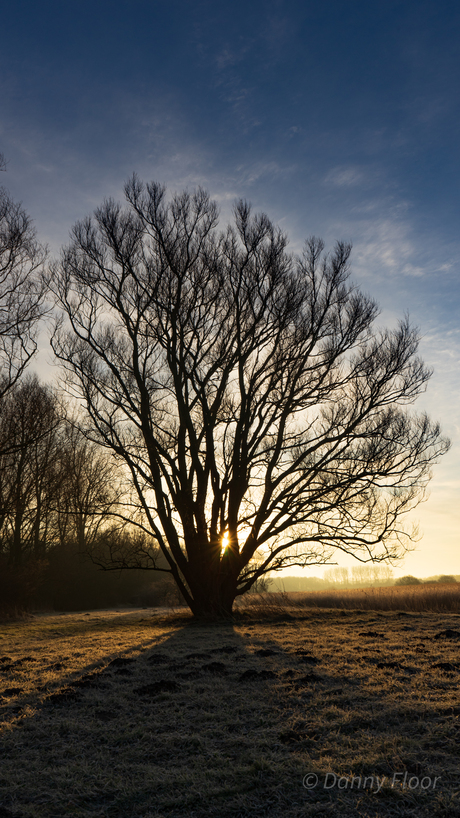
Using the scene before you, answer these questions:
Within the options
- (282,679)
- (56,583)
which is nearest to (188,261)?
(282,679)

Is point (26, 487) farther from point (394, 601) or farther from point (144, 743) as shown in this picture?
point (144, 743)

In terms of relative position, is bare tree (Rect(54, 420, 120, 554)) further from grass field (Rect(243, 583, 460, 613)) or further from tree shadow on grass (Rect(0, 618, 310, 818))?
tree shadow on grass (Rect(0, 618, 310, 818))

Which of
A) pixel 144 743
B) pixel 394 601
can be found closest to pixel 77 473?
pixel 394 601

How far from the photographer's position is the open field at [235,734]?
306 cm

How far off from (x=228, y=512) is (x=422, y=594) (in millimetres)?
8562

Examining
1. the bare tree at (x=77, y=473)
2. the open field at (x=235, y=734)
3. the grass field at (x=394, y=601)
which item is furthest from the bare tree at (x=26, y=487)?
the open field at (x=235, y=734)

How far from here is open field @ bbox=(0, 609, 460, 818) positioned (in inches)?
120

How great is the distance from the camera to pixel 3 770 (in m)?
3.59

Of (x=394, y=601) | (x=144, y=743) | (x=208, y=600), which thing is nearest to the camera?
(x=144, y=743)

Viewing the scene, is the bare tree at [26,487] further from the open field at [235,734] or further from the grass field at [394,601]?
the open field at [235,734]

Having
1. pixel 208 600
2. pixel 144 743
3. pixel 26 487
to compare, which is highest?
pixel 26 487

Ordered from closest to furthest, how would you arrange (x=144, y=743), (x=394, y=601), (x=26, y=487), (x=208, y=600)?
(x=144, y=743) < (x=208, y=600) < (x=394, y=601) < (x=26, y=487)

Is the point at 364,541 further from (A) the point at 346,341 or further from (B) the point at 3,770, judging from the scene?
(B) the point at 3,770

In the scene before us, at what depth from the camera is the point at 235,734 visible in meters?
4.10
